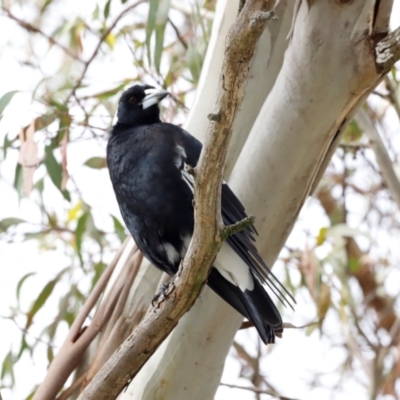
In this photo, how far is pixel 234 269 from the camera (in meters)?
1.76

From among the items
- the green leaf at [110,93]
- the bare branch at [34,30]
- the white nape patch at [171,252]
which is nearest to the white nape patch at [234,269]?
the white nape patch at [171,252]

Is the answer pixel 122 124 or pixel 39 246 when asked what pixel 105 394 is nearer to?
pixel 122 124

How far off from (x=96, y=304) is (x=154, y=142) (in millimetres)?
537

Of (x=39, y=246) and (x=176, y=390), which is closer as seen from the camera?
(x=176, y=390)

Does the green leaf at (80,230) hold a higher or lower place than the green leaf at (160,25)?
lower

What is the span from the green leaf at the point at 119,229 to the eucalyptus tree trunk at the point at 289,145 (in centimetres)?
100

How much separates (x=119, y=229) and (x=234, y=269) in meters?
1.05

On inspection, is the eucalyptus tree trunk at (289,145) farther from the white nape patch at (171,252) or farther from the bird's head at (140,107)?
→ the bird's head at (140,107)

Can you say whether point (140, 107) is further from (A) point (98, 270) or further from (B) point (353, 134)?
(B) point (353, 134)

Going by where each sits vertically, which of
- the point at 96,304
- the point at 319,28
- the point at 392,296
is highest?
the point at 392,296

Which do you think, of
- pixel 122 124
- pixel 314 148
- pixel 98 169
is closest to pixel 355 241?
pixel 98 169

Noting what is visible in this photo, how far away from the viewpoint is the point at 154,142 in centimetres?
185

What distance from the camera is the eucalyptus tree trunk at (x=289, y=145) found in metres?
1.57

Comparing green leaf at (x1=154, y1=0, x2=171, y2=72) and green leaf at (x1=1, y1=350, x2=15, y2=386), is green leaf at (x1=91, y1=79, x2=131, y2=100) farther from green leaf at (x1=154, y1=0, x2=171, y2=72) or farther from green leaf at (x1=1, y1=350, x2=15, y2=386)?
green leaf at (x1=1, y1=350, x2=15, y2=386)
